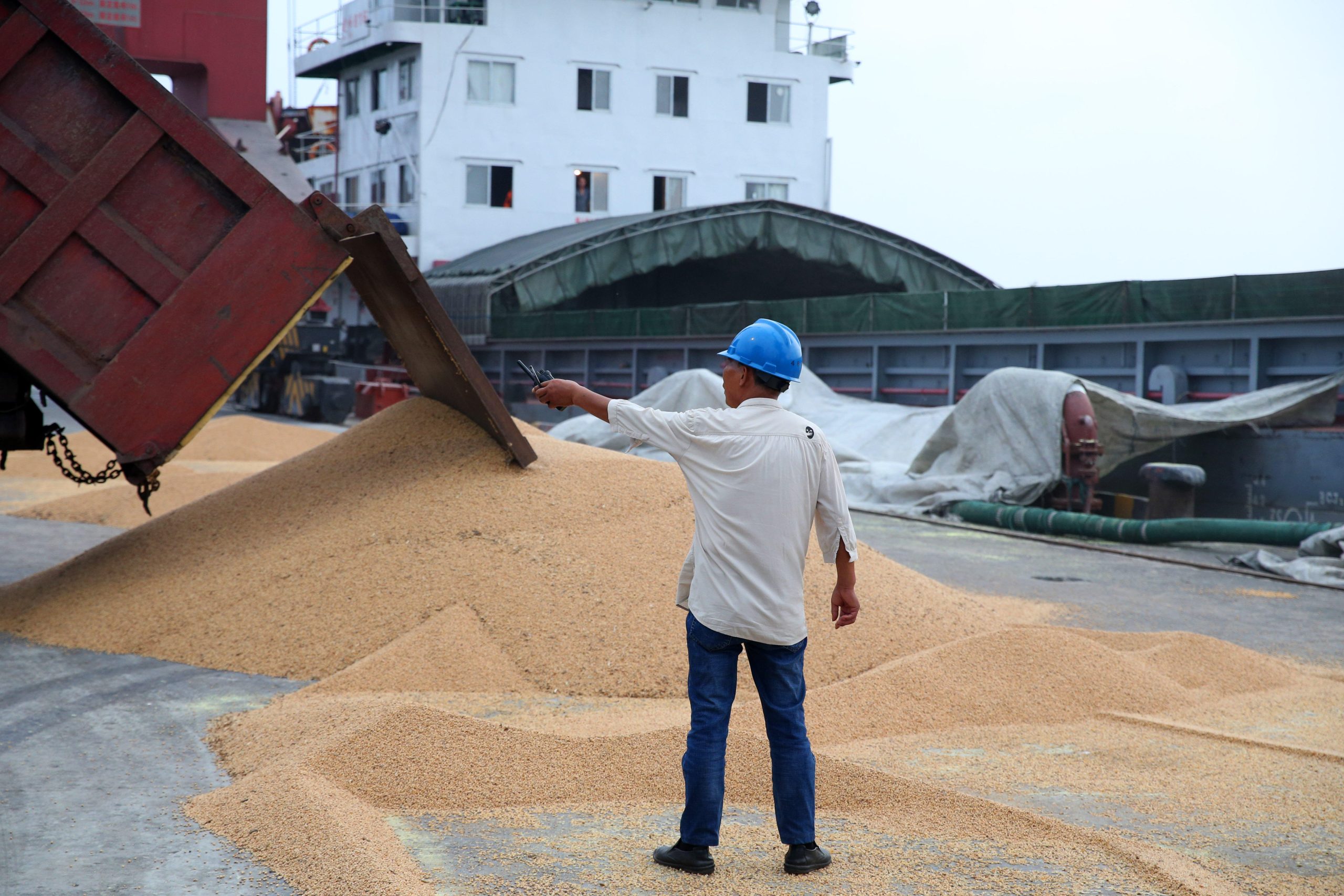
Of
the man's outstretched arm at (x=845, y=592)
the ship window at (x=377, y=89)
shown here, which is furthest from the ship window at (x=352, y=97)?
the man's outstretched arm at (x=845, y=592)

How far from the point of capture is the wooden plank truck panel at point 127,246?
21.0 ft

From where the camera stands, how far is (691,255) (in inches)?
1159

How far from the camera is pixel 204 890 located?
3.32 meters

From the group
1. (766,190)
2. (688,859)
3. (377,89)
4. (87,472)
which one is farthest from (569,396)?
(766,190)

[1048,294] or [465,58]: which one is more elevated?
[465,58]

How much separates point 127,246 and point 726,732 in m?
4.65

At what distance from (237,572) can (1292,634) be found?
6.24 m

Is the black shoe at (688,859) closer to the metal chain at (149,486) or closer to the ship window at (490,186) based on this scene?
the metal chain at (149,486)

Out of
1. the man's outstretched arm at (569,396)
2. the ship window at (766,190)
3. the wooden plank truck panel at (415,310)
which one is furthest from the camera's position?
the ship window at (766,190)

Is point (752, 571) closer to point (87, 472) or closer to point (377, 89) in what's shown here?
point (87, 472)

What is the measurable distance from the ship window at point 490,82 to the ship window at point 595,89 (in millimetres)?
2147

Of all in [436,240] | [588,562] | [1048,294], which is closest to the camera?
[588,562]

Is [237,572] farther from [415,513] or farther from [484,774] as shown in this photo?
[484,774]

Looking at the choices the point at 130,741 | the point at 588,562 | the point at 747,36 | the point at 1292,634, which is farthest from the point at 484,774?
the point at 747,36
